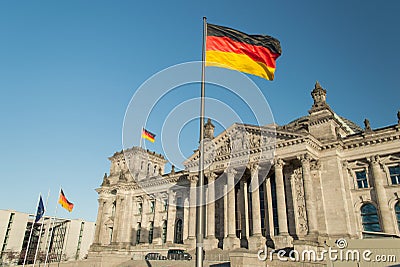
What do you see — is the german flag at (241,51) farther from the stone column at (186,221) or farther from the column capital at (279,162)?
the stone column at (186,221)

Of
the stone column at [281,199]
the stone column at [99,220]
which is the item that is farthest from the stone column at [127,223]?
the stone column at [281,199]

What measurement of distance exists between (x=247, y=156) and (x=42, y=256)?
68465 millimetres

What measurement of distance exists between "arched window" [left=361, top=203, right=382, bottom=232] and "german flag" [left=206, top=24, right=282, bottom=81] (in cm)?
2484

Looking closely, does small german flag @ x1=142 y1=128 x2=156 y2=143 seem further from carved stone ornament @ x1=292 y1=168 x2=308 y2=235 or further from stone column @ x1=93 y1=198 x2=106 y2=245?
carved stone ornament @ x1=292 y1=168 x2=308 y2=235

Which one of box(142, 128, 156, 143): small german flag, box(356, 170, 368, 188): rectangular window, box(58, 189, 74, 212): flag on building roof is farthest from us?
box(142, 128, 156, 143): small german flag

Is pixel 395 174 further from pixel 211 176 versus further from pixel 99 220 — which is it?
pixel 99 220

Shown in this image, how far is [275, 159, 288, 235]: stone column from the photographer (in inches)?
1405

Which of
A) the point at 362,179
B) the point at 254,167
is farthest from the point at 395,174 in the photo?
the point at 254,167

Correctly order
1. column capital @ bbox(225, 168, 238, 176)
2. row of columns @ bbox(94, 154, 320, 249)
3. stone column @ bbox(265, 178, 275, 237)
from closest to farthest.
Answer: row of columns @ bbox(94, 154, 320, 249) < stone column @ bbox(265, 178, 275, 237) < column capital @ bbox(225, 168, 238, 176)

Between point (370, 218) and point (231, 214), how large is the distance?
16140 mm

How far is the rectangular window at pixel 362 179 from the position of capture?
3688cm

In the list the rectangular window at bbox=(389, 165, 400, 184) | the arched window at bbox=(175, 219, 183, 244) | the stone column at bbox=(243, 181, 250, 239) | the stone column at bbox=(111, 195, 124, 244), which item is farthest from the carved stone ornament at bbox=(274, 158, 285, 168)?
the stone column at bbox=(111, 195, 124, 244)

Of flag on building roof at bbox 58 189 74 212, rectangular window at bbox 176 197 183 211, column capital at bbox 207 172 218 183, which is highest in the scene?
column capital at bbox 207 172 218 183

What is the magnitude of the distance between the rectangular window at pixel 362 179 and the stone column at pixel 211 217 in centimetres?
1800
